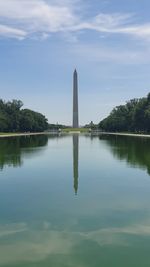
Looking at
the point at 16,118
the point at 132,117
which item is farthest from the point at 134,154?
the point at 16,118

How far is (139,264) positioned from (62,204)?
513 centimetres

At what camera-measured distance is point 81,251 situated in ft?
26.4

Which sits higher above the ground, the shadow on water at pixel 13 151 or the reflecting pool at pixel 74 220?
the shadow on water at pixel 13 151

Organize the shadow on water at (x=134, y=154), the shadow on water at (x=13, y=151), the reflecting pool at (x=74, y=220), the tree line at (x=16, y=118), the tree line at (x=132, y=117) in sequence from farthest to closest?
the tree line at (x=16, y=118)
the tree line at (x=132, y=117)
the shadow on water at (x=13, y=151)
the shadow on water at (x=134, y=154)
the reflecting pool at (x=74, y=220)

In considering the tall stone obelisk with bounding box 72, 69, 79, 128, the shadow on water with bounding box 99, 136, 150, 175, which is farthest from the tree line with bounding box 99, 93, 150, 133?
the shadow on water with bounding box 99, 136, 150, 175

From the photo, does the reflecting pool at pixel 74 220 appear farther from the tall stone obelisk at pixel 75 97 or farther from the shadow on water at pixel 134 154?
the tall stone obelisk at pixel 75 97

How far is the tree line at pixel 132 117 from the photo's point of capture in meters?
94.7

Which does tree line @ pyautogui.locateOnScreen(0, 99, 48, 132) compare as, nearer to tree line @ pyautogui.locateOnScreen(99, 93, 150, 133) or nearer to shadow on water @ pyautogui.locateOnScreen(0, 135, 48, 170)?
tree line @ pyautogui.locateOnScreen(99, 93, 150, 133)

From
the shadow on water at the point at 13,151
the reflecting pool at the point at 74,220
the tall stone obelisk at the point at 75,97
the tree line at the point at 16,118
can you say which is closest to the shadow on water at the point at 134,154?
the reflecting pool at the point at 74,220

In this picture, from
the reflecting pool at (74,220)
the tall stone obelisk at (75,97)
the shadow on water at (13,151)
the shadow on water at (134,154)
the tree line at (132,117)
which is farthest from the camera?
the tall stone obelisk at (75,97)

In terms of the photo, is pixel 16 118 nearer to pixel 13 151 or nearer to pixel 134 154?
pixel 13 151

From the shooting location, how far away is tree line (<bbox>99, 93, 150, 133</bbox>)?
94713 mm

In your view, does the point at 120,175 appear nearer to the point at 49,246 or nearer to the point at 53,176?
the point at 53,176

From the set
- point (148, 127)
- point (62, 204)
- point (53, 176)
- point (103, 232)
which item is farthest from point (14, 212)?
point (148, 127)
